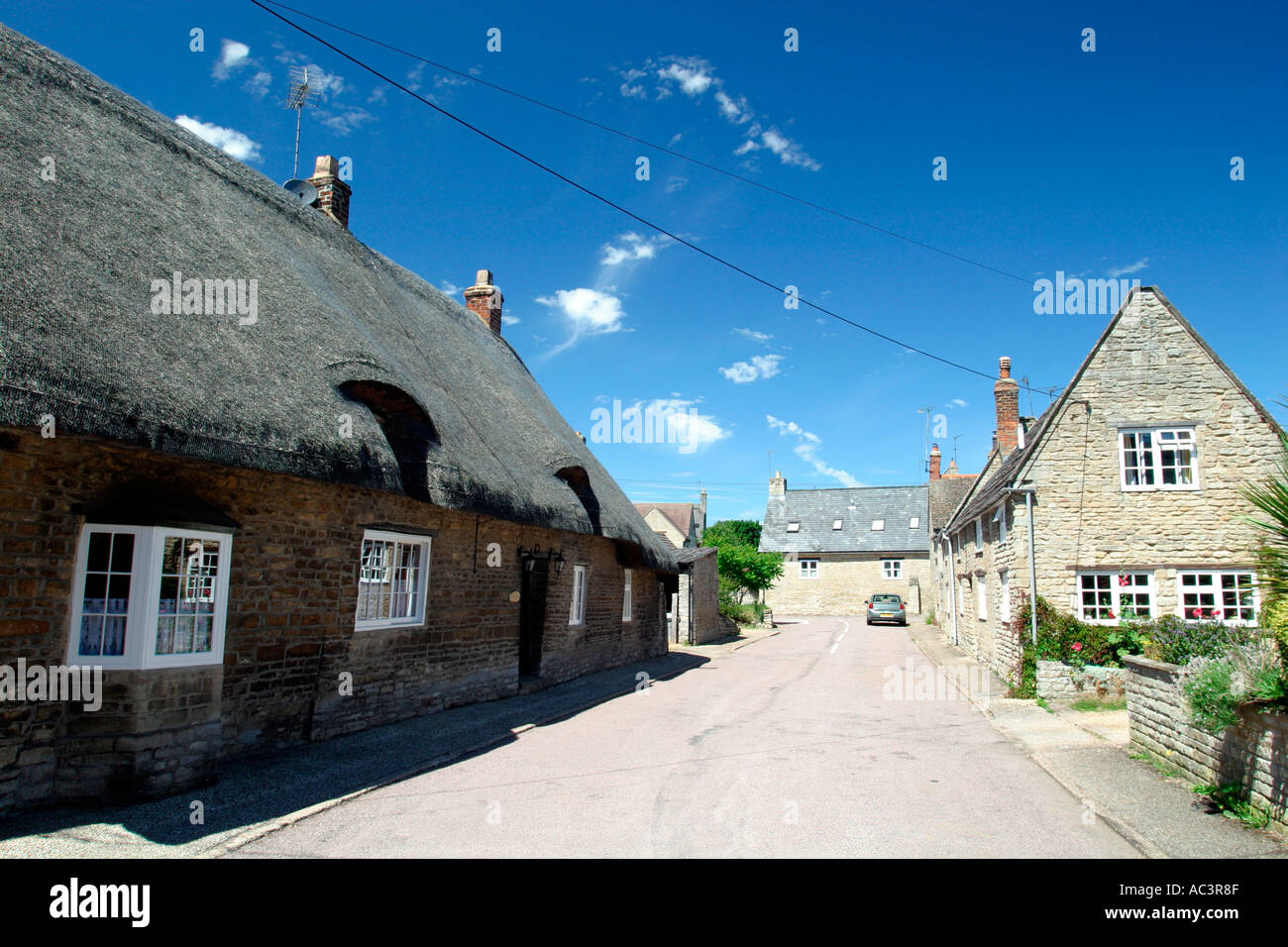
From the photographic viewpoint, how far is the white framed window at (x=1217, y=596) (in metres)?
14.2

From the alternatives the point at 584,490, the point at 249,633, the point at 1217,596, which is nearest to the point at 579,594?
the point at 584,490

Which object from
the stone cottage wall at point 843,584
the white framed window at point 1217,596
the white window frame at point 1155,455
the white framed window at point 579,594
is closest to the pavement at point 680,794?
the white framed window at point 579,594

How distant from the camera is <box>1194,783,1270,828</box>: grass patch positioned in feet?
21.6

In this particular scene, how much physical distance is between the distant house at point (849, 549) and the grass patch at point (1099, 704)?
31.1 metres

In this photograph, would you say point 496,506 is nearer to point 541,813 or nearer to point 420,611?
point 420,611

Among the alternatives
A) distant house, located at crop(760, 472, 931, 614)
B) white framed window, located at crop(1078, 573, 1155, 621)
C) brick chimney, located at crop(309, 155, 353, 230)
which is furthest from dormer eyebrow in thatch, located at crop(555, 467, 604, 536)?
distant house, located at crop(760, 472, 931, 614)

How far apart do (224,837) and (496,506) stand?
18.8ft

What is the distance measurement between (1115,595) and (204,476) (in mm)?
15142

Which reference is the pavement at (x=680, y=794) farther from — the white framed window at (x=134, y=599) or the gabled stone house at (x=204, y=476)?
the white framed window at (x=134, y=599)

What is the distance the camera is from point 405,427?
9906 mm

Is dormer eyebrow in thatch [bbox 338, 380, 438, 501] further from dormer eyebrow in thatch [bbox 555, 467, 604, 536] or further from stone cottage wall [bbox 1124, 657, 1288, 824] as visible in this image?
stone cottage wall [bbox 1124, 657, 1288, 824]

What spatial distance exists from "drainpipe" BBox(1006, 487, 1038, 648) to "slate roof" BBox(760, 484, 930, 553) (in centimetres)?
3178
